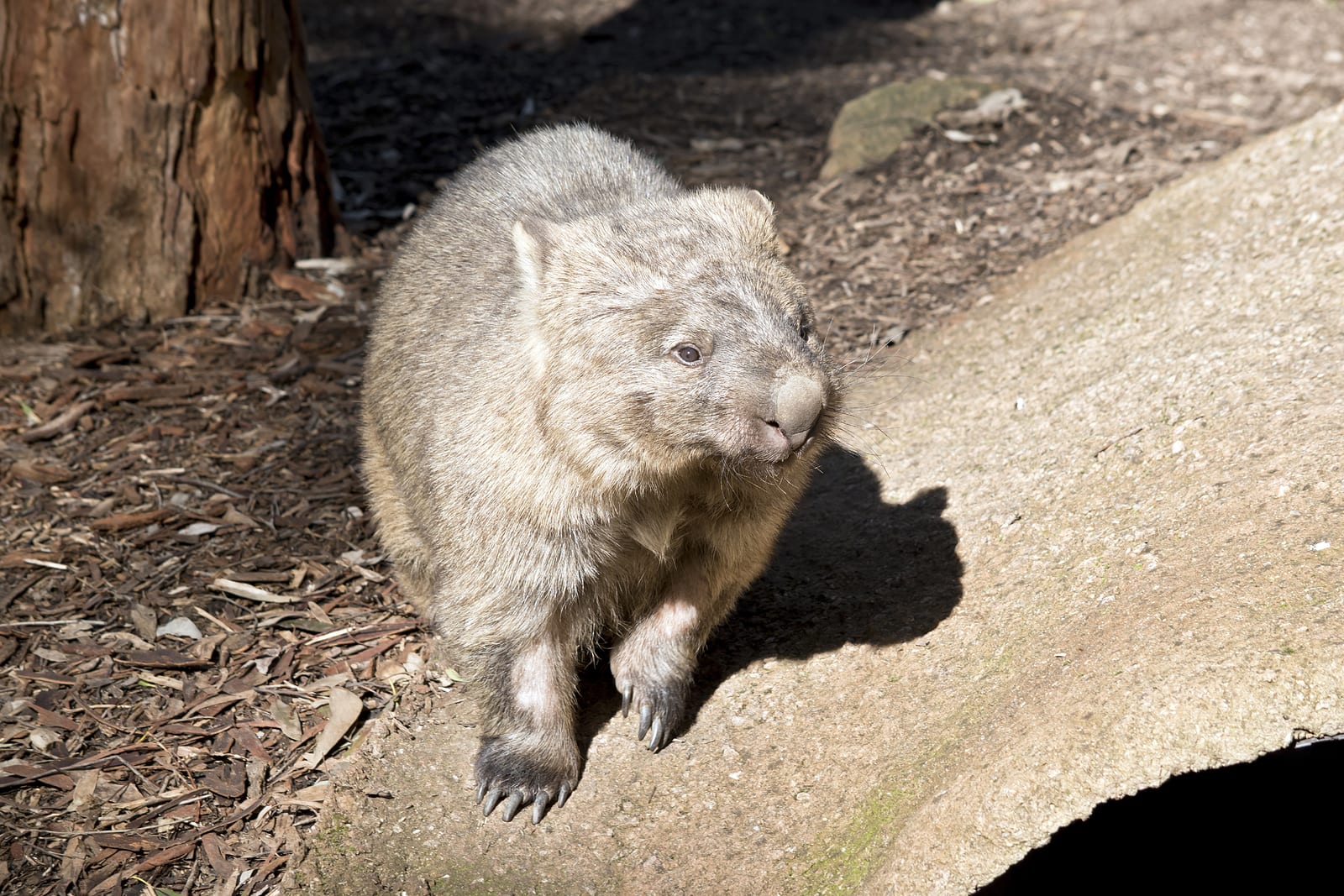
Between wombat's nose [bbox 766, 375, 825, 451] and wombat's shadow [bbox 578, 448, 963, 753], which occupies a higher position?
wombat's nose [bbox 766, 375, 825, 451]

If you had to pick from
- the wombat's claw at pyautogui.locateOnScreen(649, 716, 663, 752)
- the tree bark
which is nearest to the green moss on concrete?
the wombat's claw at pyautogui.locateOnScreen(649, 716, 663, 752)

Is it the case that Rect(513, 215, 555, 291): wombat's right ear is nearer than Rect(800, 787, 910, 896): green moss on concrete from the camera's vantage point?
No

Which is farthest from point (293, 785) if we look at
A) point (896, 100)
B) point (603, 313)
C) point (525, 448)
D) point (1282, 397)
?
point (896, 100)

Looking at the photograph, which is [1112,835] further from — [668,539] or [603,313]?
[603,313]

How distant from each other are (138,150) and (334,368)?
1.33 meters

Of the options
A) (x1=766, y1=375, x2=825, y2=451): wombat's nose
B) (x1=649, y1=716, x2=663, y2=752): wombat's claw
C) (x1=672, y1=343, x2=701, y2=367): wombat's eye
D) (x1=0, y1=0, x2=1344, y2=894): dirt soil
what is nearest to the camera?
(x1=766, y1=375, x2=825, y2=451): wombat's nose

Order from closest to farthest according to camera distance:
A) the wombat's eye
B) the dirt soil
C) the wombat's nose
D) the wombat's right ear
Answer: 1. the wombat's nose
2. the wombat's eye
3. the wombat's right ear
4. the dirt soil

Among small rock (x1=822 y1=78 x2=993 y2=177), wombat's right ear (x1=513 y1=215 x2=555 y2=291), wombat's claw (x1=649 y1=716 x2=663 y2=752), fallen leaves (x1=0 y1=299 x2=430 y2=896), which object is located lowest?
small rock (x1=822 y1=78 x2=993 y2=177)

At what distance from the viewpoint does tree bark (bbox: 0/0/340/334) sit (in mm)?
5461

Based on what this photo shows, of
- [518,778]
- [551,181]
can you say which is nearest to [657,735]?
[518,778]

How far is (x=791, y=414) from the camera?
10.4 feet

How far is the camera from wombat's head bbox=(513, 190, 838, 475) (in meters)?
3.22

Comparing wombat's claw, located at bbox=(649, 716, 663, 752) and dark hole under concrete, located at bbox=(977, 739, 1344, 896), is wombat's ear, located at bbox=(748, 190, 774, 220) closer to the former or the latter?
wombat's claw, located at bbox=(649, 716, 663, 752)

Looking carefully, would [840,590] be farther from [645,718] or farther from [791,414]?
[791,414]
